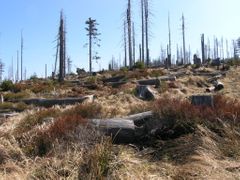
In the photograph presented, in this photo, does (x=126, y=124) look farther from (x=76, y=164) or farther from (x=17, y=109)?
(x=17, y=109)

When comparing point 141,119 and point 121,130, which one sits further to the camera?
point 141,119

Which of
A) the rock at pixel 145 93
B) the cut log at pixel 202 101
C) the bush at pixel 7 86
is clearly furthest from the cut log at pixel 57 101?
the bush at pixel 7 86

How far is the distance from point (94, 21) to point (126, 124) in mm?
60391

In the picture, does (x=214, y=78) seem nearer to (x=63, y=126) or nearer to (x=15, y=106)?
(x=15, y=106)

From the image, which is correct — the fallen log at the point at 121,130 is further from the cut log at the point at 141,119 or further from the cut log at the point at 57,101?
the cut log at the point at 57,101

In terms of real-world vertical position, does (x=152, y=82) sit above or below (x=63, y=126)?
above

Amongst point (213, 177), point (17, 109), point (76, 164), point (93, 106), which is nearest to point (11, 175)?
point (76, 164)

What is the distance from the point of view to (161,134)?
28.1 feet

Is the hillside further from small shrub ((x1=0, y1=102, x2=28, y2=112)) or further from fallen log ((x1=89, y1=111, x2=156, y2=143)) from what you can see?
small shrub ((x1=0, y1=102, x2=28, y2=112))

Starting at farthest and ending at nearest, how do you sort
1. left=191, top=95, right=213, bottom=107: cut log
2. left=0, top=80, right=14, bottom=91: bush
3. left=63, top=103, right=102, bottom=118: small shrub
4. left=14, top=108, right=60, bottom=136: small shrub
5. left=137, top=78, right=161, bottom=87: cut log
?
left=0, top=80, right=14, bottom=91: bush → left=137, top=78, right=161, bottom=87: cut log → left=63, top=103, right=102, bottom=118: small shrub → left=14, top=108, right=60, bottom=136: small shrub → left=191, top=95, right=213, bottom=107: cut log

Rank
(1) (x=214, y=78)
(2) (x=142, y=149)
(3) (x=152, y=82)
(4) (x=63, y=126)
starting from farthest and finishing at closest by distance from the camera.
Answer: (1) (x=214, y=78)
(3) (x=152, y=82)
(4) (x=63, y=126)
(2) (x=142, y=149)

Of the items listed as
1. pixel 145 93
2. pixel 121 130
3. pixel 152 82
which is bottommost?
pixel 121 130

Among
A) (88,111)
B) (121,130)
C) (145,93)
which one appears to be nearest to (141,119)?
(121,130)

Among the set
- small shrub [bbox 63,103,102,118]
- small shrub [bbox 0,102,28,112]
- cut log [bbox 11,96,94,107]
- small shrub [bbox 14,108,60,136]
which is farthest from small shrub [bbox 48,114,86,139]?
small shrub [bbox 0,102,28,112]
